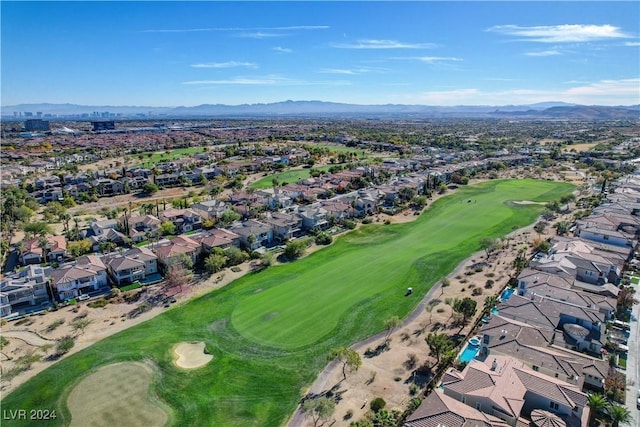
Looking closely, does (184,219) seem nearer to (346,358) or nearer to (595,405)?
(346,358)

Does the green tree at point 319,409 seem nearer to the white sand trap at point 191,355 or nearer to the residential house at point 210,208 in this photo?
the white sand trap at point 191,355

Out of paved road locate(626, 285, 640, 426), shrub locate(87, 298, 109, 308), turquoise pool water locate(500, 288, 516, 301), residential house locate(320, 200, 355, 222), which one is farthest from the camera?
residential house locate(320, 200, 355, 222)

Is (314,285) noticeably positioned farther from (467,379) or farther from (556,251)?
(556,251)

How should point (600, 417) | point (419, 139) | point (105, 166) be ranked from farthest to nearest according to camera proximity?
point (419, 139), point (105, 166), point (600, 417)

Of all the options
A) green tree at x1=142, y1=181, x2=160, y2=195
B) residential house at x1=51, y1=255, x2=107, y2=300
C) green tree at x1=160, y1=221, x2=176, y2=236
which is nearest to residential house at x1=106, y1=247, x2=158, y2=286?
residential house at x1=51, y1=255, x2=107, y2=300

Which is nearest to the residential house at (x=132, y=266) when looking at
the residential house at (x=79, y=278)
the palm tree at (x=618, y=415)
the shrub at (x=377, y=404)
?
the residential house at (x=79, y=278)

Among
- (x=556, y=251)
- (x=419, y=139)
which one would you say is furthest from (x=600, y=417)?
(x=419, y=139)

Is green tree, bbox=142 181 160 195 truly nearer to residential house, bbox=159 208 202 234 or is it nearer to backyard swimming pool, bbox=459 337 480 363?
residential house, bbox=159 208 202 234
